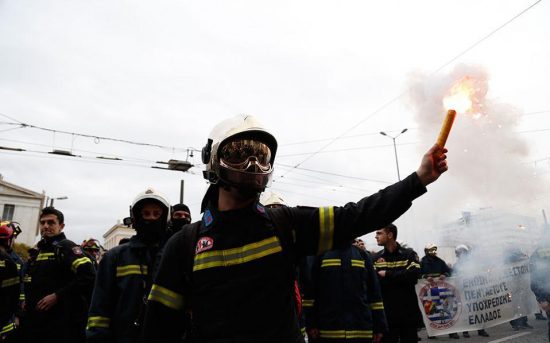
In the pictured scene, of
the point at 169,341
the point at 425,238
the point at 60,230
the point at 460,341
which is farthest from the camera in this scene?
the point at 425,238

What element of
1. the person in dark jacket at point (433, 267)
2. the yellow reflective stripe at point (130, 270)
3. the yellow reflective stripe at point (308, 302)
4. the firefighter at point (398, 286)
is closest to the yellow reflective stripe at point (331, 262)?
the yellow reflective stripe at point (308, 302)

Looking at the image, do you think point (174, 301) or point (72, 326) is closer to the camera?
point (174, 301)

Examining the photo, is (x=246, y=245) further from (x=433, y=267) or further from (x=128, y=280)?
(x=433, y=267)

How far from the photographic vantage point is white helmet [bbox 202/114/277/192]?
216 cm

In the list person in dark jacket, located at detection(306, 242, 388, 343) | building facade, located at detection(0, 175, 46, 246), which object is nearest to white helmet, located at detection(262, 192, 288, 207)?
person in dark jacket, located at detection(306, 242, 388, 343)

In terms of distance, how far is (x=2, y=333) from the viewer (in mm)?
5625

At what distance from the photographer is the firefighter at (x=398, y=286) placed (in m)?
6.43

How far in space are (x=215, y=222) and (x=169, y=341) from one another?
67cm

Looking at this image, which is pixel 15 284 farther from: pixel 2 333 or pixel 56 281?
pixel 56 281

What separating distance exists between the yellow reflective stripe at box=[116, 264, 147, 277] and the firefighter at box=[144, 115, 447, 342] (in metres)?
1.79

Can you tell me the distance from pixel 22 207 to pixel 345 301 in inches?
2616

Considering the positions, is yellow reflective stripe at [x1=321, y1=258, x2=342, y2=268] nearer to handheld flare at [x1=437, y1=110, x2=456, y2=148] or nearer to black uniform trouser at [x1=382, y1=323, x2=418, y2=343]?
black uniform trouser at [x1=382, y1=323, x2=418, y2=343]

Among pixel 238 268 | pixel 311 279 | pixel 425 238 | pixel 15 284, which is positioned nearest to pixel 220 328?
pixel 238 268

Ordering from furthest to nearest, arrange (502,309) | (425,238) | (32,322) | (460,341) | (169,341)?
(425,238), (502,309), (460,341), (32,322), (169,341)
